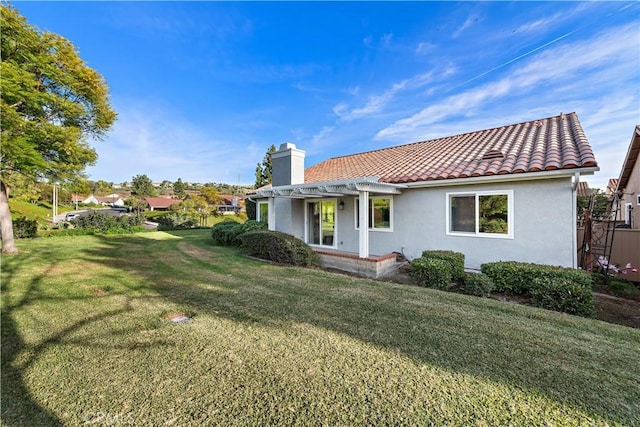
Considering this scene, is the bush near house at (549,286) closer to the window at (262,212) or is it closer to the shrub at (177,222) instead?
the window at (262,212)

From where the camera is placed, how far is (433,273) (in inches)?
→ 287

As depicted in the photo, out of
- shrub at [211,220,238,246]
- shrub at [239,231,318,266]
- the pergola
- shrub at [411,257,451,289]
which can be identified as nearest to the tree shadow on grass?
shrub at [239,231,318,266]

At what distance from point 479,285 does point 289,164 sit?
9.62 metres

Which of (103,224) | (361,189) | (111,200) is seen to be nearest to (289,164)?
(361,189)

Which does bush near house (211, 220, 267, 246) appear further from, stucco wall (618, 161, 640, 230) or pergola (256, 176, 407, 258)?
stucco wall (618, 161, 640, 230)

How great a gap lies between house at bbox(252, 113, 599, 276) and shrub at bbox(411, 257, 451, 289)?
1509 millimetres

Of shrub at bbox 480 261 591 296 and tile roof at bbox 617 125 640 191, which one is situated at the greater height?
tile roof at bbox 617 125 640 191

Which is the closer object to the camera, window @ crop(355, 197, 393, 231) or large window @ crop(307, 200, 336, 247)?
window @ crop(355, 197, 393, 231)

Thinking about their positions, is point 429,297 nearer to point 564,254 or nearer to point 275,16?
point 564,254

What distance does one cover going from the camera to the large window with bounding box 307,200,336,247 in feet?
41.4

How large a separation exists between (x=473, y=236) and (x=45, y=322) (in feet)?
34.2

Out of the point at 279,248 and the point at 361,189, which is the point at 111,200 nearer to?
the point at 279,248

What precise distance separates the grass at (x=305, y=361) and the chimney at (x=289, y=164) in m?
8.14

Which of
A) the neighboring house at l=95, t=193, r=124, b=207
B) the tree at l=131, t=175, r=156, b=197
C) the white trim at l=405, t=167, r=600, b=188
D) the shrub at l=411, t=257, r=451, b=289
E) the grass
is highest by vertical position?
the tree at l=131, t=175, r=156, b=197
